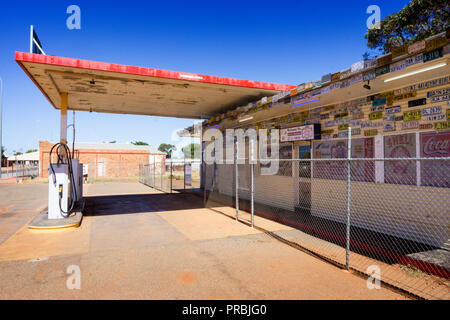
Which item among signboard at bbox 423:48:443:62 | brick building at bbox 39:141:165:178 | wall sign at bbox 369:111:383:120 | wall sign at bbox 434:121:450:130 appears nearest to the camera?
signboard at bbox 423:48:443:62

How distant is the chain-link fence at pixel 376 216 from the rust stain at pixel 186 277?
2.70 metres

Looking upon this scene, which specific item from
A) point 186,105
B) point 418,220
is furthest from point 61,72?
point 418,220

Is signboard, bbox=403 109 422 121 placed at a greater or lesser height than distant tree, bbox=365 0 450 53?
lesser

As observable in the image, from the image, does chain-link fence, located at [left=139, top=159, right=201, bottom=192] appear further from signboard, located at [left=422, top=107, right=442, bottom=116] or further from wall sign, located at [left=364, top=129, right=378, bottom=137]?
signboard, located at [left=422, top=107, right=442, bottom=116]

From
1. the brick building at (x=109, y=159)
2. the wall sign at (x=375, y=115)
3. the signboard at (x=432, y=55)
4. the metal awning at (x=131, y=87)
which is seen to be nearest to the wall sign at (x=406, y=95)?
the wall sign at (x=375, y=115)

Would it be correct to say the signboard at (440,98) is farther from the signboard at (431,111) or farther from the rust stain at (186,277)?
the rust stain at (186,277)

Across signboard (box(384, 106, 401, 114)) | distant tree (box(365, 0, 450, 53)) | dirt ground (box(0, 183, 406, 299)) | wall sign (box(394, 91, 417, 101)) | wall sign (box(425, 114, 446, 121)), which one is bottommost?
dirt ground (box(0, 183, 406, 299))

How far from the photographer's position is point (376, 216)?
25.0ft

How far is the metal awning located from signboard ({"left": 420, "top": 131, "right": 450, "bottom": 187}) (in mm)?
4974

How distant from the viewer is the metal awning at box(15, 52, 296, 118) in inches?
315

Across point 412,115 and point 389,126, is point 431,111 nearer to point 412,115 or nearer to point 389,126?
point 412,115

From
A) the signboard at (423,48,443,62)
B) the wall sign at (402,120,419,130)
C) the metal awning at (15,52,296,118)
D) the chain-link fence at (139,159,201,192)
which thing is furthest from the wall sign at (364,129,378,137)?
the chain-link fence at (139,159,201,192)
